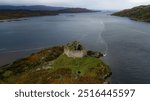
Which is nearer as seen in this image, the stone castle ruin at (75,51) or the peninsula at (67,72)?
the peninsula at (67,72)

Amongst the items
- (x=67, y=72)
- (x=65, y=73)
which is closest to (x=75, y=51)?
(x=67, y=72)

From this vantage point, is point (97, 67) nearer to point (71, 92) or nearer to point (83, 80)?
point (83, 80)

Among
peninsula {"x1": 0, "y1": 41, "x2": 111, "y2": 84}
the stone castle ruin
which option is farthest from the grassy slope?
the stone castle ruin

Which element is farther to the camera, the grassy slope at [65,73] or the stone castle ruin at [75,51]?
the stone castle ruin at [75,51]

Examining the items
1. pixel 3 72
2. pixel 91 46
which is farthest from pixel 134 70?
pixel 91 46

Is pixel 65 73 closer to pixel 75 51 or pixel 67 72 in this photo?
Result: pixel 67 72

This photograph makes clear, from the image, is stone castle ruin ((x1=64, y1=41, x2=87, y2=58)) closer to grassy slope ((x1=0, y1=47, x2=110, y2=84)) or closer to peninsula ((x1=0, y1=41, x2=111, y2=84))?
peninsula ((x1=0, y1=41, x2=111, y2=84))

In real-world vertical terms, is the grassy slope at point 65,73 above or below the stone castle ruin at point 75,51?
below

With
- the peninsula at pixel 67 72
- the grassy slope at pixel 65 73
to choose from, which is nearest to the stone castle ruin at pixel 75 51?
the peninsula at pixel 67 72

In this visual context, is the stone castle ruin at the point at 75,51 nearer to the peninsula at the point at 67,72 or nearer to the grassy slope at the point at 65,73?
the peninsula at the point at 67,72

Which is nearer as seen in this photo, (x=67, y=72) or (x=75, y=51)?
(x=67, y=72)

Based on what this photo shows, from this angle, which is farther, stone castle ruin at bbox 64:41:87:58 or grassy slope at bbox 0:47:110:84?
→ stone castle ruin at bbox 64:41:87:58
